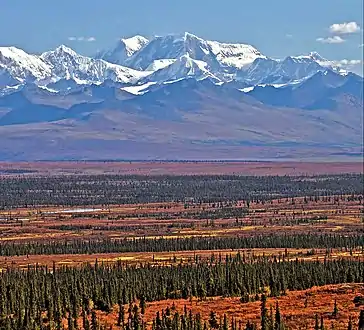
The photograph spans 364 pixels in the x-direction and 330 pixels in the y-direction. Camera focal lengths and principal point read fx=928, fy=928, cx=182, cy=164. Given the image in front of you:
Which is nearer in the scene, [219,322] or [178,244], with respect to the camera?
[219,322]

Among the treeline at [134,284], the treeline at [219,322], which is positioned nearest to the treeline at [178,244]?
the treeline at [134,284]

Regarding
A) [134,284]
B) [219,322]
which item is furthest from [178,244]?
[219,322]

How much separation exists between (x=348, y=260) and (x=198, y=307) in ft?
109

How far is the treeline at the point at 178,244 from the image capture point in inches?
5290

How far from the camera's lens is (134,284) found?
3477 inches

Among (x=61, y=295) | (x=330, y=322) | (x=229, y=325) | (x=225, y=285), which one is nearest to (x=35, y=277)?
(x=61, y=295)

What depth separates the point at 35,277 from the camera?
92812 mm

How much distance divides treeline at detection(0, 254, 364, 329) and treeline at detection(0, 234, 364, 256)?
101 feet

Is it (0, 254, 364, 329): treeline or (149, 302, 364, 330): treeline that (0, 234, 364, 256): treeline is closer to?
(0, 254, 364, 329): treeline

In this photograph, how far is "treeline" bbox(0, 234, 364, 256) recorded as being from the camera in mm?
134375

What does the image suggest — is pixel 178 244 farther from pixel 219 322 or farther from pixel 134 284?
pixel 219 322

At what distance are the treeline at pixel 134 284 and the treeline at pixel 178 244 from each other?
101 ft

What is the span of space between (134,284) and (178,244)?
165 feet

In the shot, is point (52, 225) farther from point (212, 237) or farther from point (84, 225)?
point (212, 237)
